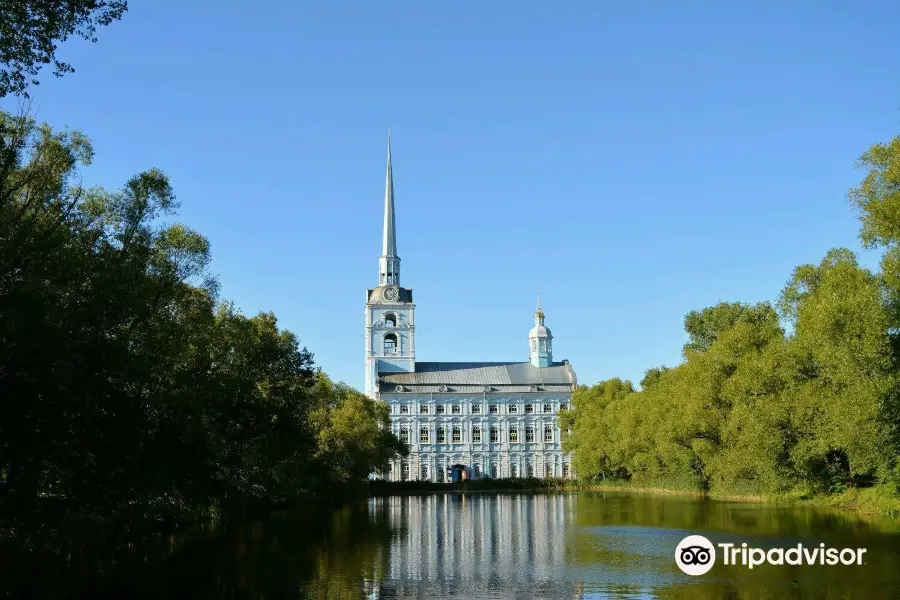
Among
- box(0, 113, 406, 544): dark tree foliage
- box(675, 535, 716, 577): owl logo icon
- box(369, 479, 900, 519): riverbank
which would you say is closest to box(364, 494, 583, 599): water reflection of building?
box(675, 535, 716, 577): owl logo icon

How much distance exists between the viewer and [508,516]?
172 ft

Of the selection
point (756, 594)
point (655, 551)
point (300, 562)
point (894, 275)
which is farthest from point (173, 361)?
point (894, 275)

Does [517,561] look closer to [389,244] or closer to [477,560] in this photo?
[477,560]

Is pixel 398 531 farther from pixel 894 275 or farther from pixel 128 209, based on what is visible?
pixel 894 275

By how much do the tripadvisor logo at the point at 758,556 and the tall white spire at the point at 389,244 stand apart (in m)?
107

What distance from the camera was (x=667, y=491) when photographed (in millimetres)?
79438

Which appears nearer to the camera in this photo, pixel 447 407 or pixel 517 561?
pixel 517 561

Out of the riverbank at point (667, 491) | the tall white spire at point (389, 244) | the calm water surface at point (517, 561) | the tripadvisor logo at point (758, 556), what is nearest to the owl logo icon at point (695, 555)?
the tripadvisor logo at point (758, 556)

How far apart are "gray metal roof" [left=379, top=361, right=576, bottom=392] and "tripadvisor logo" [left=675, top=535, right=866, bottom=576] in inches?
4287

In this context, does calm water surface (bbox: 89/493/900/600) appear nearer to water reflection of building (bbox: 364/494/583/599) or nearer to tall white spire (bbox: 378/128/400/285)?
water reflection of building (bbox: 364/494/583/599)

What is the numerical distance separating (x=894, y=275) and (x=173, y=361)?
29.3 meters

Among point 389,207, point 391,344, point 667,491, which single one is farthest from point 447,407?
point 667,491

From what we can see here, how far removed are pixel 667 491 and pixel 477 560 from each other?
54.9 metres

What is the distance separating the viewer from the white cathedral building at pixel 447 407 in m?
136
